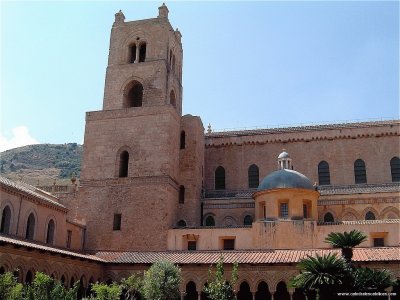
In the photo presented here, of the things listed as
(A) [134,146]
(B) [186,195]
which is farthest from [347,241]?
(A) [134,146]

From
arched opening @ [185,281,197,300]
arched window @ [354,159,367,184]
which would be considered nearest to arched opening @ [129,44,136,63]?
arched opening @ [185,281,197,300]

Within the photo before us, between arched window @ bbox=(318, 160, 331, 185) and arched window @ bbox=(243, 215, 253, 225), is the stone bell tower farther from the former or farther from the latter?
arched window @ bbox=(318, 160, 331, 185)

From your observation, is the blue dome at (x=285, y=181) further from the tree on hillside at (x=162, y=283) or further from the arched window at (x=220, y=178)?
the tree on hillside at (x=162, y=283)

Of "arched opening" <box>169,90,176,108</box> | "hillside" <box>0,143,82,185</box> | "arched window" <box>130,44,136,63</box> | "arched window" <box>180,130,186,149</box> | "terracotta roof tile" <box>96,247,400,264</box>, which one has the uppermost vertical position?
"hillside" <box>0,143,82,185</box>

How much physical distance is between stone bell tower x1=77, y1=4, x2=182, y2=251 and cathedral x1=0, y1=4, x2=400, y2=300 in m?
0.07

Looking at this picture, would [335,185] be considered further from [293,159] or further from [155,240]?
[155,240]

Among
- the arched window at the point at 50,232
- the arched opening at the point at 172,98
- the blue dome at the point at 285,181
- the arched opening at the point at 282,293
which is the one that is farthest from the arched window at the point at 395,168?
the arched window at the point at 50,232

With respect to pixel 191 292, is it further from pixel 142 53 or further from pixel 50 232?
pixel 142 53

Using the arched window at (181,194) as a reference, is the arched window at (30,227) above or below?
below

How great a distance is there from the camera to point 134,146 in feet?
99.2

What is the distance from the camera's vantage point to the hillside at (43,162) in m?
80.0

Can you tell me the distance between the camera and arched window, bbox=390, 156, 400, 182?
107 feet

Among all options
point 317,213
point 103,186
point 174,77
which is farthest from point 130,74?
point 317,213

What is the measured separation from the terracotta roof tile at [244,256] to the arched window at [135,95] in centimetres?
1155
